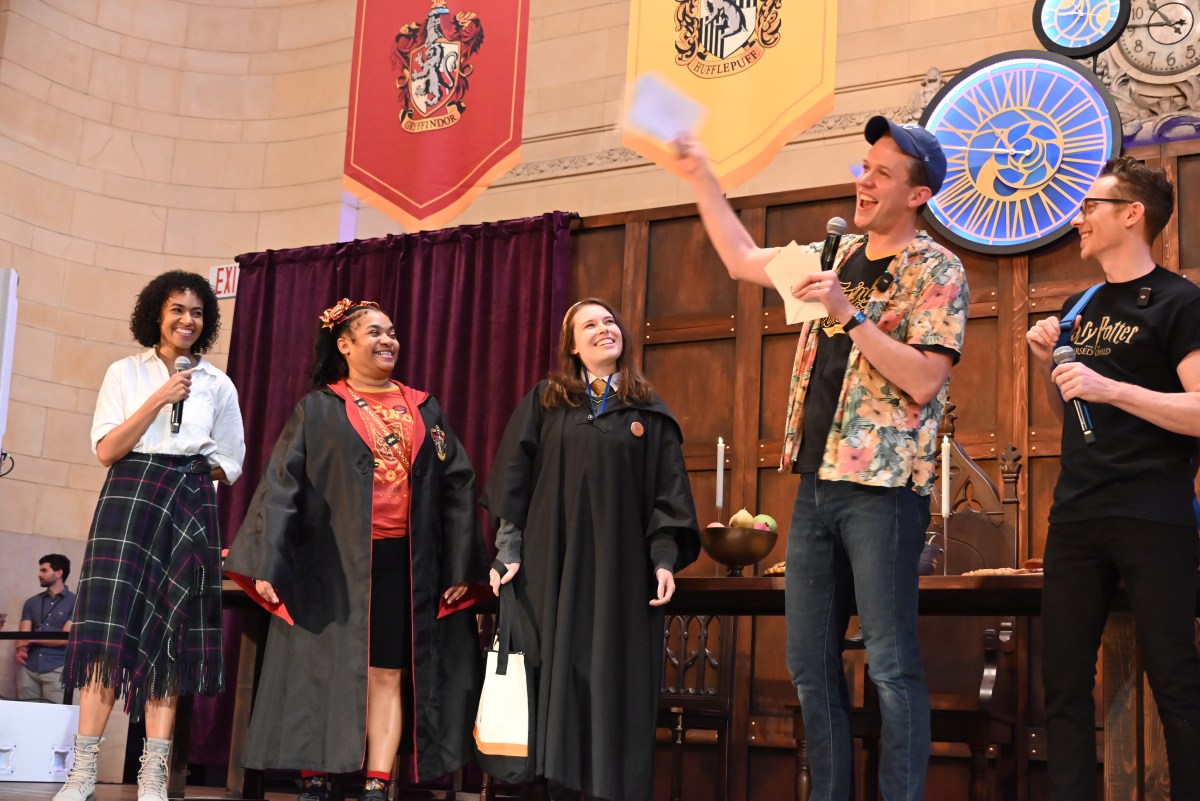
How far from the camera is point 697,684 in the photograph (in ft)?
17.3

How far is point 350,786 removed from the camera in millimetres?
6070

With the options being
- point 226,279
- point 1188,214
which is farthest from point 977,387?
point 226,279

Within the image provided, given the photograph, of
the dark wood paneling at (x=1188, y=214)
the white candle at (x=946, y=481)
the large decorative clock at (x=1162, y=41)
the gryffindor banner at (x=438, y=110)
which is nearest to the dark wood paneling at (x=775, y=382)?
the gryffindor banner at (x=438, y=110)

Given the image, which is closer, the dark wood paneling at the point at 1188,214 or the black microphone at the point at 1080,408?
the black microphone at the point at 1080,408

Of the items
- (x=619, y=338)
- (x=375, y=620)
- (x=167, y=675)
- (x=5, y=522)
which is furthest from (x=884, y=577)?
(x=5, y=522)

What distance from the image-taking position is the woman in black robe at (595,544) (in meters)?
3.40

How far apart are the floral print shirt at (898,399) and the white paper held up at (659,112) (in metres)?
0.37

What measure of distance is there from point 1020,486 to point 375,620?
106 inches

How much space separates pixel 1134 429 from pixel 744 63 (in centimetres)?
309

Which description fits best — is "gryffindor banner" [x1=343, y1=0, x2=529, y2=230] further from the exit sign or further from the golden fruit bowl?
the golden fruit bowl

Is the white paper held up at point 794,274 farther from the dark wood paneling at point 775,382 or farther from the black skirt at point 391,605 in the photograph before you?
the dark wood paneling at point 775,382

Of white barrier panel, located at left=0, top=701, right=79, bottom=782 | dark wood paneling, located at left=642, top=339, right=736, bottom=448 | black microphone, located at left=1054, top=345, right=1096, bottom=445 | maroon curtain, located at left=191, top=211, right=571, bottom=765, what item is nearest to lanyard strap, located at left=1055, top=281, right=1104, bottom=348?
black microphone, located at left=1054, top=345, right=1096, bottom=445

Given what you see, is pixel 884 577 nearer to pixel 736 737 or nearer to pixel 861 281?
pixel 861 281

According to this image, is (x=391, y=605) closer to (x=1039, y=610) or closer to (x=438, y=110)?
(x=1039, y=610)
